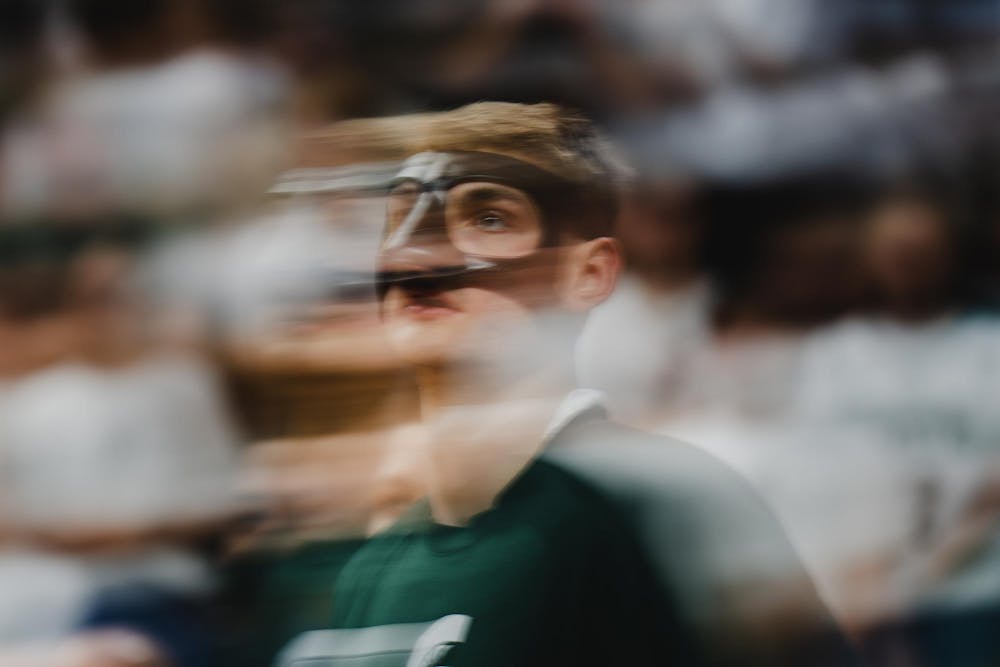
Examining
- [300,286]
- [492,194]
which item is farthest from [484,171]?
[300,286]

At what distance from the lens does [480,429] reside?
1344 millimetres

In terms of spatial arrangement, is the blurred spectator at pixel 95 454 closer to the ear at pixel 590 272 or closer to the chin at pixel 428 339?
the chin at pixel 428 339

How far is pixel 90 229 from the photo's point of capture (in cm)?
139

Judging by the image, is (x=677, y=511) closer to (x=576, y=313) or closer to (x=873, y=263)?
(x=576, y=313)

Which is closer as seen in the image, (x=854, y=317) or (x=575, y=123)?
(x=575, y=123)

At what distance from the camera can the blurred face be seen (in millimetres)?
1298

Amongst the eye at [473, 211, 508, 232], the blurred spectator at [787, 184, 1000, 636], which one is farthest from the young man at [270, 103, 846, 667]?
the blurred spectator at [787, 184, 1000, 636]

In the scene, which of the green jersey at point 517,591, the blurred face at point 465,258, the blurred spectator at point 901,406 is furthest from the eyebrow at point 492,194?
the blurred spectator at point 901,406

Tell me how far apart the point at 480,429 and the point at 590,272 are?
24 cm

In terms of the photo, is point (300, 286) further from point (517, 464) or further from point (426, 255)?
point (517, 464)

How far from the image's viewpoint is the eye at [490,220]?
1306 mm

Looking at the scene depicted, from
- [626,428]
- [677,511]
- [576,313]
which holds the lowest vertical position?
[677,511]

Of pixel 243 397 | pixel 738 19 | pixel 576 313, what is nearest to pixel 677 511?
pixel 576 313

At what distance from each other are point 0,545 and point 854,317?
119 centimetres
